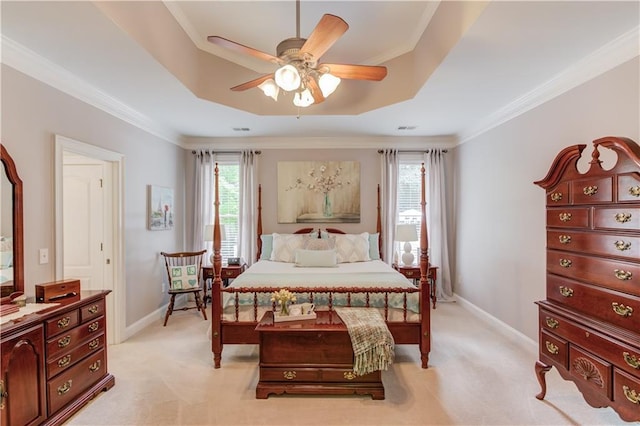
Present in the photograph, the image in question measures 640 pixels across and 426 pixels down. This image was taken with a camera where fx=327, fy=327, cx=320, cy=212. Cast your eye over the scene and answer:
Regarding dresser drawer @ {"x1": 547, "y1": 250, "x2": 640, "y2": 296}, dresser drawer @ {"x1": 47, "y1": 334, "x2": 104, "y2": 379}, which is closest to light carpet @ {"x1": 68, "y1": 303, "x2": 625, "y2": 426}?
dresser drawer @ {"x1": 47, "y1": 334, "x2": 104, "y2": 379}

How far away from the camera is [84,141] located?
3268mm

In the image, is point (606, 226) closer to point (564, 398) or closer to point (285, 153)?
point (564, 398)

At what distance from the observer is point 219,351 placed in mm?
3213

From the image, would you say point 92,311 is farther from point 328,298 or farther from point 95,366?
point 328,298

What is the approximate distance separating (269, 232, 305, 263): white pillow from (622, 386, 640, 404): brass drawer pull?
3.66 m

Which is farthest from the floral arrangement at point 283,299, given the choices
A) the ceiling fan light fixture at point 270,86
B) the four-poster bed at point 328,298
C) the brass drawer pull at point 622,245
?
the brass drawer pull at point 622,245

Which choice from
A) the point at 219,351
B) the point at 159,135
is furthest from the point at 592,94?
the point at 159,135

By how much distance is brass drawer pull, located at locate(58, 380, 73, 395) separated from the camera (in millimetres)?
2359

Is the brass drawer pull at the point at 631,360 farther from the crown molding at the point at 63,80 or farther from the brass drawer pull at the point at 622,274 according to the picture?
the crown molding at the point at 63,80

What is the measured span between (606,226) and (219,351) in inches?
130

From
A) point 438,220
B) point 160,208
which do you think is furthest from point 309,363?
point 438,220

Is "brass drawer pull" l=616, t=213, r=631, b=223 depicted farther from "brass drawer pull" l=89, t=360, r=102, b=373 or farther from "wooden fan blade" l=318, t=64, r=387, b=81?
"brass drawer pull" l=89, t=360, r=102, b=373

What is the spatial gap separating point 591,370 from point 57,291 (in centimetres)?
382

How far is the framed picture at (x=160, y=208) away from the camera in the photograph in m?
4.52
